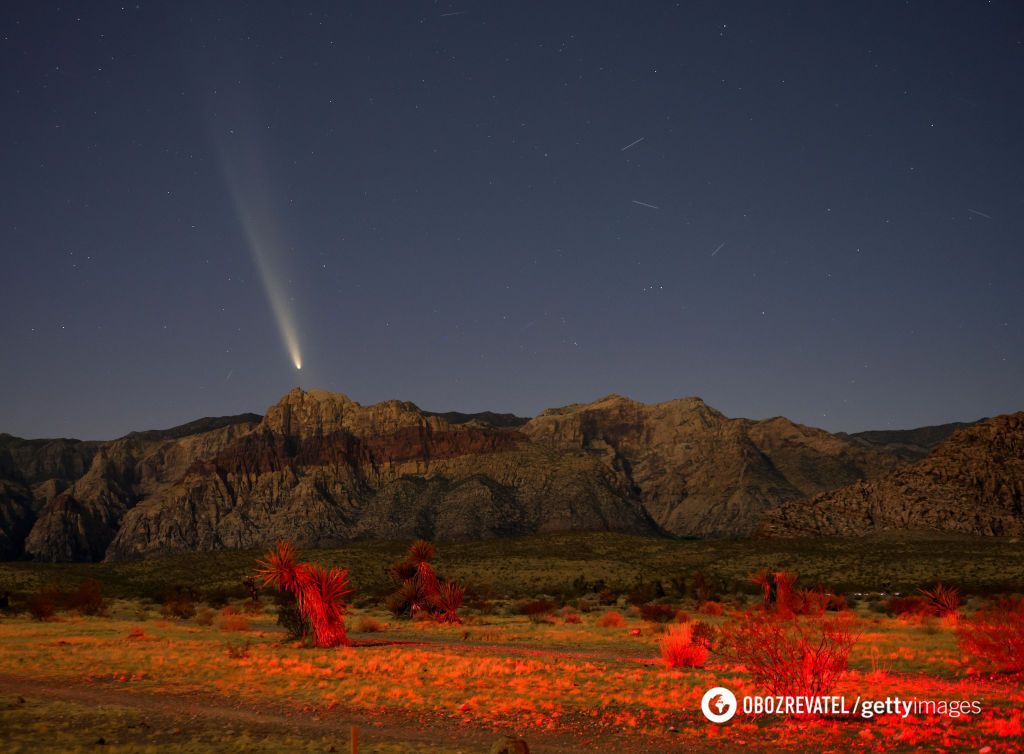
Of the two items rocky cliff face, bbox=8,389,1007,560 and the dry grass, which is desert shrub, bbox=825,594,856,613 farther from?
rocky cliff face, bbox=8,389,1007,560

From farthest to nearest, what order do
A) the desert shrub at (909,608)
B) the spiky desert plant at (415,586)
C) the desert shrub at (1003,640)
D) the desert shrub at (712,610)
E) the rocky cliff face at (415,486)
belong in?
the rocky cliff face at (415,486) → the spiky desert plant at (415,586) → the desert shrub at (712,610) → the desert shrub at (909,608) → the desert shrub at (1003,640)

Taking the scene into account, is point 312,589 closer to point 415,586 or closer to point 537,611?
point 415,586

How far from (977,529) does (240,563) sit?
73.5 meters

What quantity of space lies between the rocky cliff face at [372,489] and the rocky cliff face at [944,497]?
44.7 meters

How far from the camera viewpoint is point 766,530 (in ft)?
296

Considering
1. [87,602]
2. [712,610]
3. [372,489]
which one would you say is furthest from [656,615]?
[372,489]

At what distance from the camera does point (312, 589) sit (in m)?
26.1

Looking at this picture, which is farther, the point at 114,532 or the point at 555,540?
the point at 114,532

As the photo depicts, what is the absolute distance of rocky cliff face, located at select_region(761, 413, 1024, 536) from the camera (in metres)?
80.6

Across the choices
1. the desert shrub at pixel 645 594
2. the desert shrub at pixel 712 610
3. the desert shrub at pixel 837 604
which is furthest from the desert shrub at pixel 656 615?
the desert shrub at pixel 645 594

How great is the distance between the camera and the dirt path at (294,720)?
13195 millimetres

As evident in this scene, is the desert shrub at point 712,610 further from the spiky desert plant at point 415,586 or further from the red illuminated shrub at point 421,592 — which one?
the spiky desert plant at point 415,586

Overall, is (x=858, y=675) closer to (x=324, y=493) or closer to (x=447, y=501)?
(x=447, y=501)

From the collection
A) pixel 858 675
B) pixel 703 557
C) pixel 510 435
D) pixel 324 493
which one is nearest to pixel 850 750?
pixel 858 675
